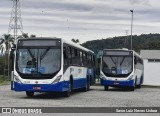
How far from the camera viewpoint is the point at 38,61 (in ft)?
82.1

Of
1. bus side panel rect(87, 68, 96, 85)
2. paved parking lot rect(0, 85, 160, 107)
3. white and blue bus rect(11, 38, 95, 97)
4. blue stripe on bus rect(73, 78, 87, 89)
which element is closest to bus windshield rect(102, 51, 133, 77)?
bus side panel rect(87, 68, 96, 85)

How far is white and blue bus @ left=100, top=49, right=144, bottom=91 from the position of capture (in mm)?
36281

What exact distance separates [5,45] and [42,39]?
99101mm

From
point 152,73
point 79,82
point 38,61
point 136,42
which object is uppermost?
point 136,42

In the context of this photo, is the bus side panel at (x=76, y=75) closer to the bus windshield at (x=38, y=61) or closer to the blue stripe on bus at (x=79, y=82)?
the blue stripe on bus at (x=79, y=82)

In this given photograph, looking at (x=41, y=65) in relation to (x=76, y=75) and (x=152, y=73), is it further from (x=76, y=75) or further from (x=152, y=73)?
(x=152, y=73)

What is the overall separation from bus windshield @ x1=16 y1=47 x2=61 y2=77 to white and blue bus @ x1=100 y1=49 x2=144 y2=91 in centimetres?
1157

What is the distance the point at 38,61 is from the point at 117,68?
12097mm

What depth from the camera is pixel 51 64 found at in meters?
25.0

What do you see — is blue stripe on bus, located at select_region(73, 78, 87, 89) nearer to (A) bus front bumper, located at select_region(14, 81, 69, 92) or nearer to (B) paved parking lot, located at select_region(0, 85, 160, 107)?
(B) paved parking lot, located at select_region(0, 85, 160, 107)

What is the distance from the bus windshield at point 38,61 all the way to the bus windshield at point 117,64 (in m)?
11.6

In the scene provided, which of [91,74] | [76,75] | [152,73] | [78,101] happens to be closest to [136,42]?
[152,73]

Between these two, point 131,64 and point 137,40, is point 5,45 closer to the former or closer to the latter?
point 137,40

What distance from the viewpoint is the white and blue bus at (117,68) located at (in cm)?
3628
